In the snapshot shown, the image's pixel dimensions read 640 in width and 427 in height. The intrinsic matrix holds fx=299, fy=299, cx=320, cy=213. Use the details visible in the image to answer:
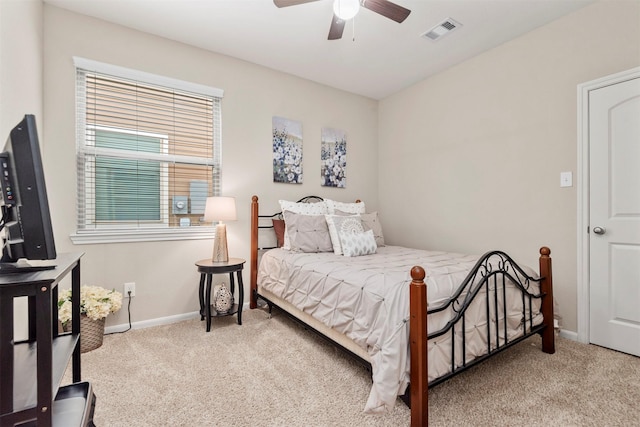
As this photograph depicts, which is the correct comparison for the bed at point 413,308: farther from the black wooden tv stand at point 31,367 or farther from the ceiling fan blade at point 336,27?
the ceiling fan blade at point 336,27

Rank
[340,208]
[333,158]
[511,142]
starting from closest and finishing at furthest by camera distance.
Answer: [511,142] → [340,208] → [333,158]

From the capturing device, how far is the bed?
1.41 metres

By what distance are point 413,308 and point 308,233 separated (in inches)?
62.9

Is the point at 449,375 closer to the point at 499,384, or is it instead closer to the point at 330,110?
the point at 499,384

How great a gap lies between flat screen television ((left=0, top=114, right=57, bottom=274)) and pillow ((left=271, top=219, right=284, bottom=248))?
224cm

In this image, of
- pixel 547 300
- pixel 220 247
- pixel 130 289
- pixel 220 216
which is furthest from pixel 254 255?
pixel 547 300

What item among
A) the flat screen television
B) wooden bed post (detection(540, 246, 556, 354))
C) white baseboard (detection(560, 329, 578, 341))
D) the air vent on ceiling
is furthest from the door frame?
the flat screen television

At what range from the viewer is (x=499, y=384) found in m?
1.79

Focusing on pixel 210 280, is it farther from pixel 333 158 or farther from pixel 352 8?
pixel 352 8

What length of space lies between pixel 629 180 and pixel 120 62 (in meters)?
4.20

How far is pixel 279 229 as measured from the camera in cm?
325

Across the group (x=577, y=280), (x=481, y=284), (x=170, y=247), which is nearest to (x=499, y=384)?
(x=481, y=284)

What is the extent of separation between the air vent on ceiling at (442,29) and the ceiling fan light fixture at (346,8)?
1.20 metres

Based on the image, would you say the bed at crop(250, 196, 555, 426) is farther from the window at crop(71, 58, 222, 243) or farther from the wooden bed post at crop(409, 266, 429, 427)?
the window at crop(71, 58, 222, 243)
